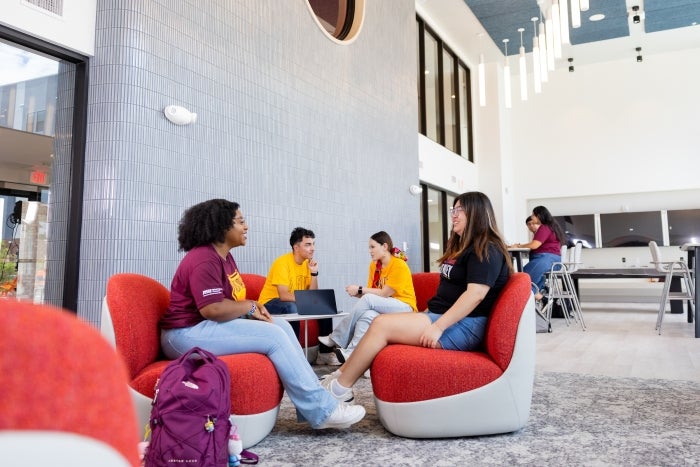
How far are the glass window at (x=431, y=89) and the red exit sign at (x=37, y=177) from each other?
264 inches

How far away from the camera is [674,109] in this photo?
33.9 ft

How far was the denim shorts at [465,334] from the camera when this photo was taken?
2.45 meters

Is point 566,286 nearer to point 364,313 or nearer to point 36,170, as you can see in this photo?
point 364,313

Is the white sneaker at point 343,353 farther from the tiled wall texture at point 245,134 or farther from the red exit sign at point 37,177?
the red exit sign at point 37,177

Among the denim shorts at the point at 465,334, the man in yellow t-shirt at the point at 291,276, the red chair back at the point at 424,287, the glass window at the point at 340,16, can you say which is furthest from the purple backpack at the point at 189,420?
the glass window at the point at 340,16

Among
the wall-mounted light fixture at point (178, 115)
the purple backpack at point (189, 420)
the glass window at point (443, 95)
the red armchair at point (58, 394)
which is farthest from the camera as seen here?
the glass window at point (443, 95)

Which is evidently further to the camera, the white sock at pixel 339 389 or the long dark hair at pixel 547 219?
the long dark hair at pixel 547 219

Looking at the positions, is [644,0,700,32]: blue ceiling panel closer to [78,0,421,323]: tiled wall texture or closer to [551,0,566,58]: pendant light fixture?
[551,0,566,58]: pendant light fixture

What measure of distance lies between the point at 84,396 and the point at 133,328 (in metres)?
1.85

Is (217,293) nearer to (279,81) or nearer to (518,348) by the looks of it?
(518,348)

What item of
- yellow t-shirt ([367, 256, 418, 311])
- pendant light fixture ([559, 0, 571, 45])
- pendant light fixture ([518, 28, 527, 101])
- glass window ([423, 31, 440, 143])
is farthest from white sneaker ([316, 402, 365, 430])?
glass window ([423, 31, 440, 143])

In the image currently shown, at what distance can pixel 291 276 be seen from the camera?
3891 millimetres

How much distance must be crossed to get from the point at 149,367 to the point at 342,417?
2.72 ft

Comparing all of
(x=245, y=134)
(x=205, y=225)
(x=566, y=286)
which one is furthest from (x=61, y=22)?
(x=566, y=286)
